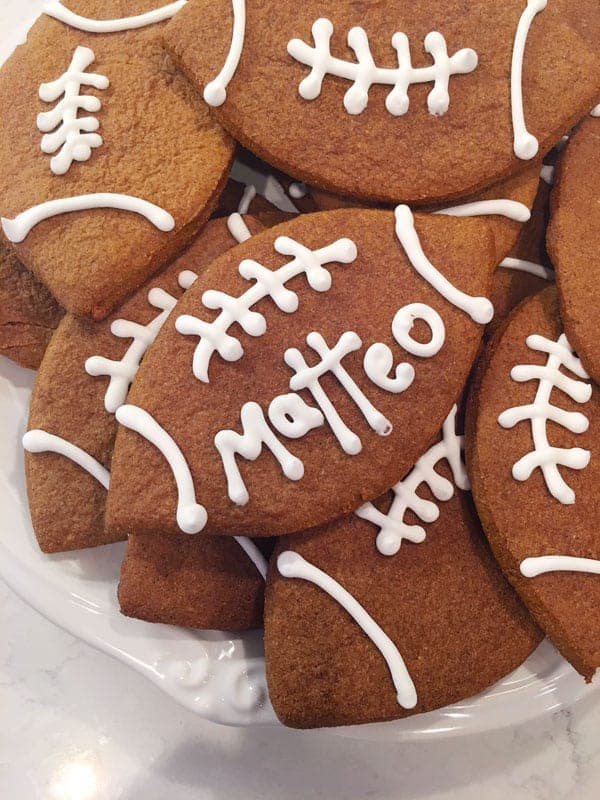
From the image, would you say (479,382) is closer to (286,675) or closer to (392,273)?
(392,273)

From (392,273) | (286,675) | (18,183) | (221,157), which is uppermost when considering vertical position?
(18,183)

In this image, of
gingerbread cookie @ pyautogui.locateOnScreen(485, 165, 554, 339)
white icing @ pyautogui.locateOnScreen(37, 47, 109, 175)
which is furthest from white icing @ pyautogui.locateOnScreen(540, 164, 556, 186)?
white icing @ pyautogui.locateOnScreen(37, 47, 109, 175)

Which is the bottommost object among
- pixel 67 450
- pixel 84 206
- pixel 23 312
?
pixel 67 450

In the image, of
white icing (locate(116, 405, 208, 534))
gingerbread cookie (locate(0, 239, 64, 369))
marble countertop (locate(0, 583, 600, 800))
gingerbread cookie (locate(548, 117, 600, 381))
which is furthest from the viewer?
marble countertop (locate(0, 583, 600, 800))

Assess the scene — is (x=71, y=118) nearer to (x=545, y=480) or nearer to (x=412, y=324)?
(x=412, y=324)

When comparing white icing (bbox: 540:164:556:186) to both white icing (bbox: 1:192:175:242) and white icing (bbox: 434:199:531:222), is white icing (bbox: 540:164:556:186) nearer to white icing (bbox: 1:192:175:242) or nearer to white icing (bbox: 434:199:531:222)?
white icing (bbox: 434:199:531:222)

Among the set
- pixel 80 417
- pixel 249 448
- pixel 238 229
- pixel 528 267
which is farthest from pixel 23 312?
pixel 528 267

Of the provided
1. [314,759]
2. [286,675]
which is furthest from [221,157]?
[314,759]
